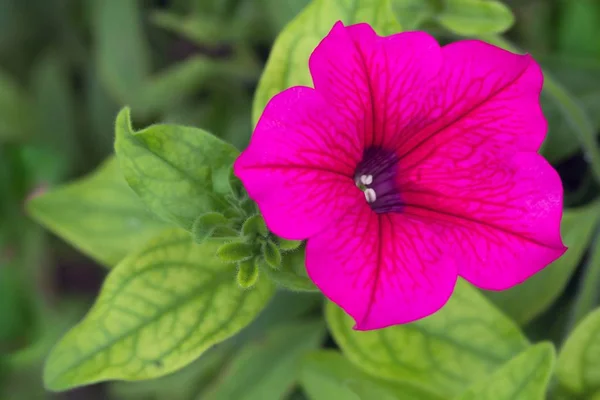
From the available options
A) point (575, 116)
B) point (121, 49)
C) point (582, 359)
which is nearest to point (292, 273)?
point (582, 359)

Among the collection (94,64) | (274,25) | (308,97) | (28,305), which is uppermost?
(308,97)

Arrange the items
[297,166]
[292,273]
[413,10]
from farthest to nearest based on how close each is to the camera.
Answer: [413,10], [292,273], [297,166]

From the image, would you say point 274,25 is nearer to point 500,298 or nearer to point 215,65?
point 215,65

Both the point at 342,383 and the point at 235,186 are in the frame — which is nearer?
the point at 235,186

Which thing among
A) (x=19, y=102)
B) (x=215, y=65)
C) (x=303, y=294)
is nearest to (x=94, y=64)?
(x=19, y=102)

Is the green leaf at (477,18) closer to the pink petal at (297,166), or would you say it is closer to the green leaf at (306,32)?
the green leaf at (306,32)

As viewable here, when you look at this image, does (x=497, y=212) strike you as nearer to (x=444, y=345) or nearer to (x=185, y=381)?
(x=444, y=345)
